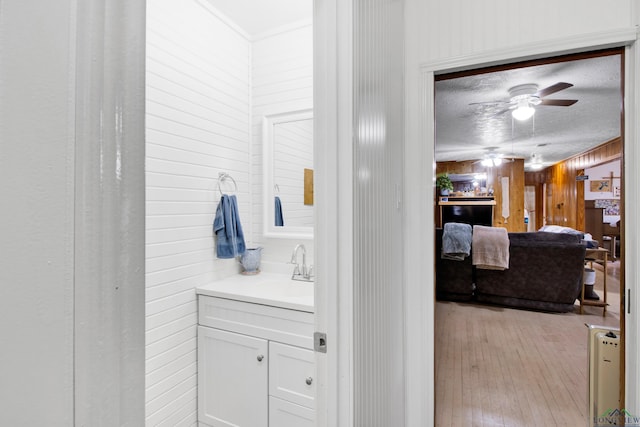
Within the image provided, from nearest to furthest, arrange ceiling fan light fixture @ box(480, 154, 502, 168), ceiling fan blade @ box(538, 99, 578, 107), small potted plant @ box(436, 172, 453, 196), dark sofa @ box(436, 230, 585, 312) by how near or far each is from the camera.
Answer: ceiling fan blade @ box(538, 99, 578, 107), small potted plant @ box(436, 172, 453, 196), ceiling fan light fixture @ box(480, 154, 502, 168), dark sofa @ box(436, 230, 585, 312)

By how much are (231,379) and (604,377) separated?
195 centimetres

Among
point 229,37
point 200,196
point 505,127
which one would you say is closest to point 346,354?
point 200,196

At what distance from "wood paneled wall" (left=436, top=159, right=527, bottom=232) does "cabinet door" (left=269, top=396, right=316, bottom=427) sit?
98.1 inches

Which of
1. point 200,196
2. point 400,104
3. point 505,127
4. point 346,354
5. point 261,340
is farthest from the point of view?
point 505,127

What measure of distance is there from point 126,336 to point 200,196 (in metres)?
1.89

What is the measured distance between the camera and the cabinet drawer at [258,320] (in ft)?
5.56

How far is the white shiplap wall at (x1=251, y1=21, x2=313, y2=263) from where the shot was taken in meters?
2.26

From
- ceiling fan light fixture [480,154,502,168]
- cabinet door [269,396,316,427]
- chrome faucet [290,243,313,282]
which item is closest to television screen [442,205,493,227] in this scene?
ceiling fan light fixture [480,154,502,168]

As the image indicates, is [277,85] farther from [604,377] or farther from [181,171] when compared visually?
[604,377]

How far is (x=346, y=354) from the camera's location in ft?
3.01

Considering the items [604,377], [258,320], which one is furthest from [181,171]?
[604,377]

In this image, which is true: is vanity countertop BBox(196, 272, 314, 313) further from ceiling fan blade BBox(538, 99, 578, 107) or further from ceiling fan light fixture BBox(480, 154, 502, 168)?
ceiling fan blade BBox(538, 99, 578, 107)

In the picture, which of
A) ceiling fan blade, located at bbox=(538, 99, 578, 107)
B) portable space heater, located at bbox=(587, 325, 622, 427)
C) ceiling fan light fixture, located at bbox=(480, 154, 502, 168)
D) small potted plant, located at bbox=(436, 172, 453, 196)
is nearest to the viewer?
portable space heater, located at bbox=(587, 325, 622, 427)

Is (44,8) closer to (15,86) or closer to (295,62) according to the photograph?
(15,86)
